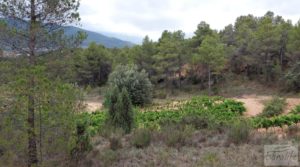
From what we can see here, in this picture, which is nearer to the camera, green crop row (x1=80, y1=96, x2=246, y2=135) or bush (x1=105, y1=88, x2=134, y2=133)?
A: bush (x1=105, y1=88, x2=134, y2=133)

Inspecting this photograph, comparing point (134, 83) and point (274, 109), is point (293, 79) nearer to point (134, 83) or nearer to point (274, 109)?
point (274, 109)

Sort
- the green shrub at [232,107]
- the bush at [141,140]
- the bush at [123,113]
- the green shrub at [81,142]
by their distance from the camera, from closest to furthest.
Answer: the green shrub at [81,142]
the bush at [141,140]
the bush at [123,113]
the green shrub at [232,107]

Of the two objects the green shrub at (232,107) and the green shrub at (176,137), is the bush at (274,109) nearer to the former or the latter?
the green shrub at (232,107)

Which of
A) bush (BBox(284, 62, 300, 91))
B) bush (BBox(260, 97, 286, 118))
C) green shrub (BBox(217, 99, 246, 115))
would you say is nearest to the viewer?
bush (BBox(260, 97, 286, 118))

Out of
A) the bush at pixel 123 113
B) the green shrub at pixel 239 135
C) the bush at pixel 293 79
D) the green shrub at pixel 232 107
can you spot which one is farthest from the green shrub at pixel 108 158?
the bush at pixel 293 79

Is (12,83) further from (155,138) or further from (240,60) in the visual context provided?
(240,60)

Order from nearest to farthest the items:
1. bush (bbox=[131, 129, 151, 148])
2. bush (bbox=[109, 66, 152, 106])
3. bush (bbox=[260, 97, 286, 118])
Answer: bush (bbox=[131, 129, 151, 148])
bush (bbox=[260, 97, 286, 118])
bush (bbox=[109, 66, 152, 106])

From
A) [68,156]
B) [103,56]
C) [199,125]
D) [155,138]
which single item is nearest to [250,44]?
[103,56]

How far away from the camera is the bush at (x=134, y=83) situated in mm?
24844

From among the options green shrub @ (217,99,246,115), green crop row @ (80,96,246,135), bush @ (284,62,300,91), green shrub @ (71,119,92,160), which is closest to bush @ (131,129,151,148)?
green shrub @ (71,119,92,160)

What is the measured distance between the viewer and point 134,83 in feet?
81.6

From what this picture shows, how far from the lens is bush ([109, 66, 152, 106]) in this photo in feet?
81.5

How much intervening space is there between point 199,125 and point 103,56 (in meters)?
28.6

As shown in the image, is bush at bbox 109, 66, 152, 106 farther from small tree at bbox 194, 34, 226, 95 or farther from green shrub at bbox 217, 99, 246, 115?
small tree at bbox 194, 34, 226, 95
